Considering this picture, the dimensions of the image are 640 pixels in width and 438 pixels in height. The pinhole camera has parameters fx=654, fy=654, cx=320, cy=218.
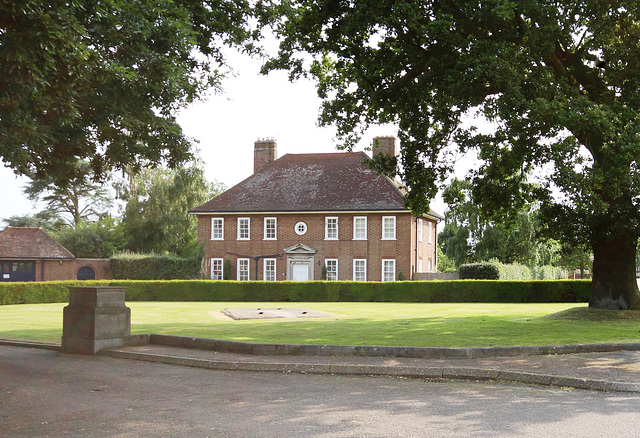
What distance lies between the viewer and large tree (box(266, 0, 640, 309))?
1652 cm

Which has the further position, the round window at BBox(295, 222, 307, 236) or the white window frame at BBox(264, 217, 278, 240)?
the white window frame at BBox(264, 217, 278, 240)

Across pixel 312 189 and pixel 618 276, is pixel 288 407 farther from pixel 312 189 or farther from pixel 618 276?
pixel 312 189

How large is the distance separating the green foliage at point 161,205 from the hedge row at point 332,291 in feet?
80.3

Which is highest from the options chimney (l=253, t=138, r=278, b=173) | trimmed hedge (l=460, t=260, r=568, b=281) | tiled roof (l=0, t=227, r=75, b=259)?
chimney (l=253, t=138, r=278, b=173)

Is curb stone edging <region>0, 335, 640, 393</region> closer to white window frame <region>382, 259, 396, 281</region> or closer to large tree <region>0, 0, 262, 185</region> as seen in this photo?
large tree <region>0, 0, 262, 185</region>

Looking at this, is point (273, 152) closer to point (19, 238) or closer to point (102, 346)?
point (19, 238)

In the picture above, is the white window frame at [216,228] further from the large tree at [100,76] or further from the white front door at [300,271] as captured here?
the large tree at [100,76]

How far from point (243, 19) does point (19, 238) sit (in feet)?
141

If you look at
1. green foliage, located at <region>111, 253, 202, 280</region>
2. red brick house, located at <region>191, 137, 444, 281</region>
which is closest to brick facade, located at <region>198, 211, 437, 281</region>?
red brick house, located at <region>191, 137, 444, 281</region>

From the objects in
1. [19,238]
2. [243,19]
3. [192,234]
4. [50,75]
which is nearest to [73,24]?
[50,75]

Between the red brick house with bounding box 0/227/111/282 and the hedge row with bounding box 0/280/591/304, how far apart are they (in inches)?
555

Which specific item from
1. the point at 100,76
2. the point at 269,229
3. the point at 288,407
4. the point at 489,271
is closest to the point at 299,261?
the point at 269,229

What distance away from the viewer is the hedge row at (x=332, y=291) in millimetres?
34781

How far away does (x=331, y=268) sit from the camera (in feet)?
155
